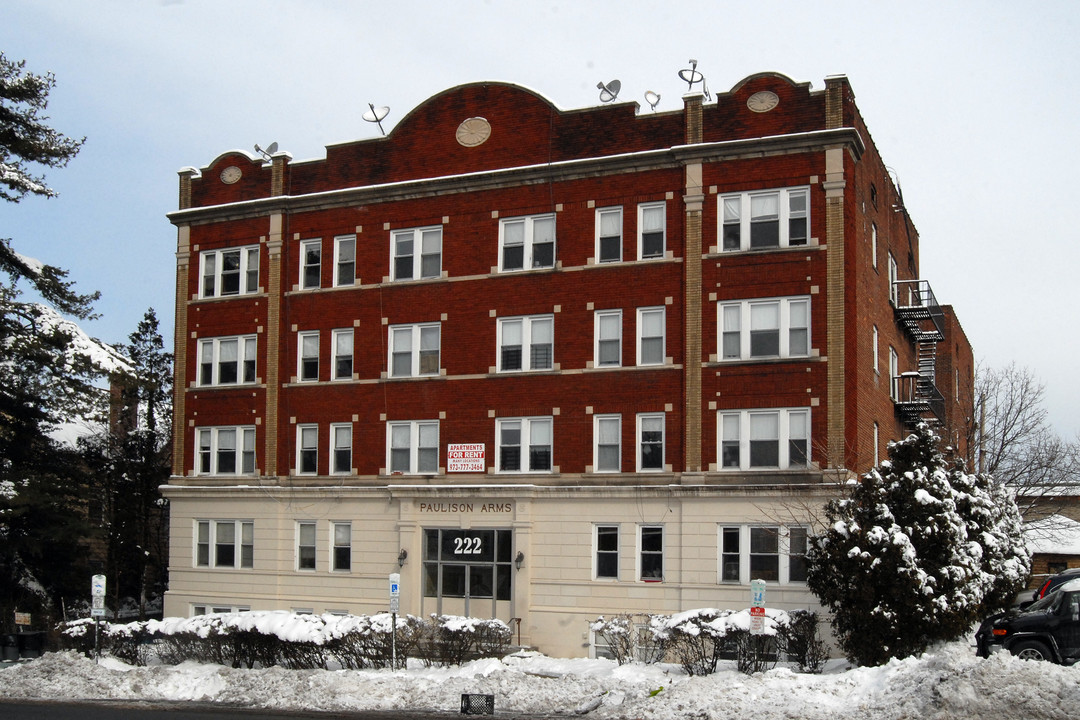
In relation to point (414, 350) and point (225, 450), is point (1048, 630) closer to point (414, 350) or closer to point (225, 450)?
point (414, 350)

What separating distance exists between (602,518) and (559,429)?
3062mm

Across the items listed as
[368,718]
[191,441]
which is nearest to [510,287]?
[191,441]

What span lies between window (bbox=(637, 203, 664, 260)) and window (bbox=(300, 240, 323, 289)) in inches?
454

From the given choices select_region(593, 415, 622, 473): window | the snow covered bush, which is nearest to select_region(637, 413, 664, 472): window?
select_region(593, 415, 622, 473): window

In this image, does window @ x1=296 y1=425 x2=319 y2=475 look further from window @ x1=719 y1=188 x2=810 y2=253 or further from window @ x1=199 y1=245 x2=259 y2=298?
window @ x1=719 y1=188 x2=810 y2=253

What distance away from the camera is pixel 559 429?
36000 mm

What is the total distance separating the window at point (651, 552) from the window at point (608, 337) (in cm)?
511

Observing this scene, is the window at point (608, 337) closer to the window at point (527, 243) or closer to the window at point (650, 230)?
the window at point (650, 230)

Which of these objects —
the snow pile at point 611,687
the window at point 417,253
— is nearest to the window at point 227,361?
the window at point 417,253

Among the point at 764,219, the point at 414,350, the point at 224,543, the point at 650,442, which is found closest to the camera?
the point at 764,219

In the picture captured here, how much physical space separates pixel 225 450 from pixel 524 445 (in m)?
11.6

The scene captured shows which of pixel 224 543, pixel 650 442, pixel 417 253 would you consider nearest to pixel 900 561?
pixel 650 442

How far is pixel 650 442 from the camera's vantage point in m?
34.9

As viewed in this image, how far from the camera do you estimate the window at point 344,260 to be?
39.8 m
